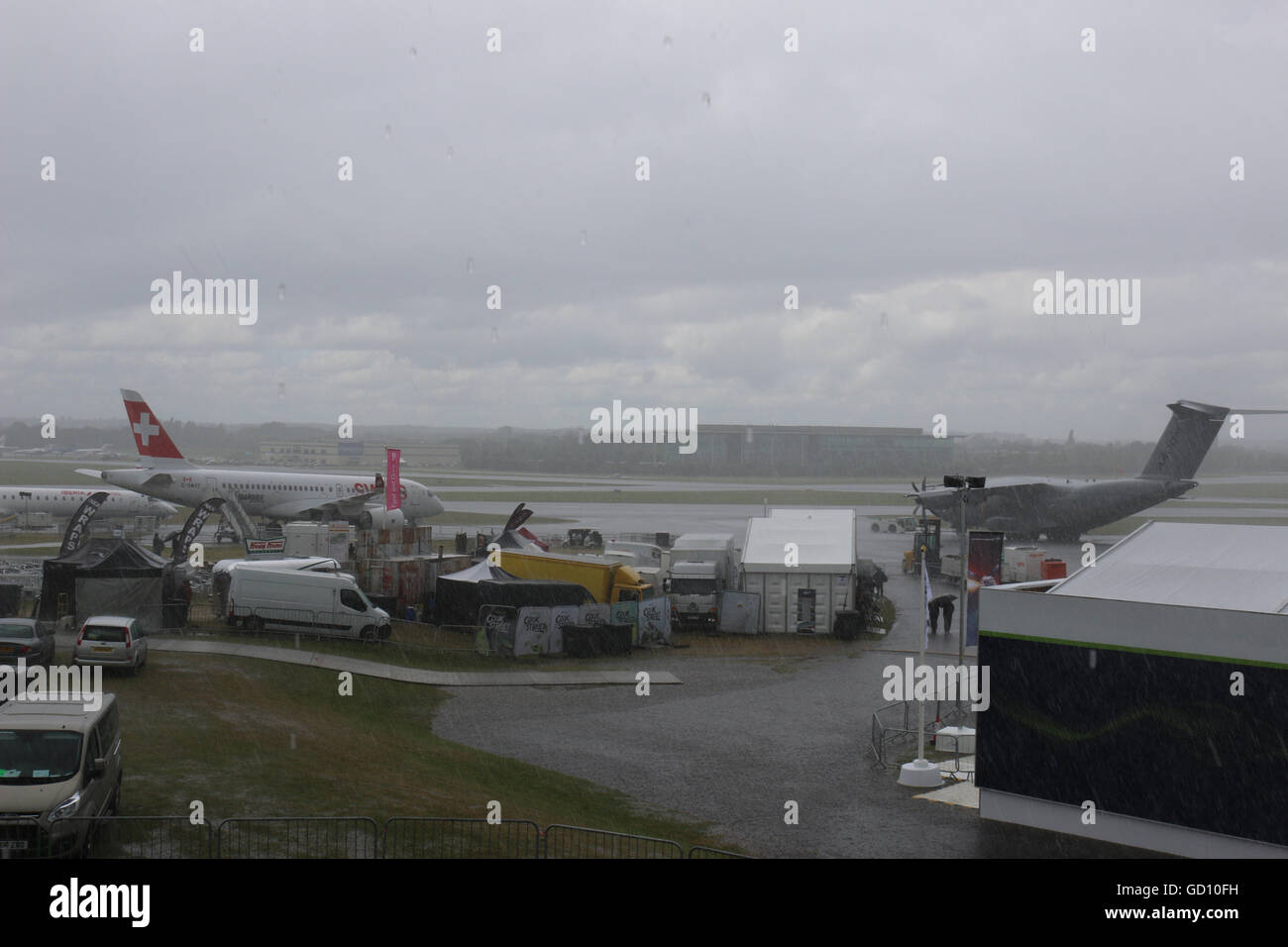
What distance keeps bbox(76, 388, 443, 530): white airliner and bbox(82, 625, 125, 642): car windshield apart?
35.8 metres

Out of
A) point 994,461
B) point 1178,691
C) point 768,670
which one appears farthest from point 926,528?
point 994,461

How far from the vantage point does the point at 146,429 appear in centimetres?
6475

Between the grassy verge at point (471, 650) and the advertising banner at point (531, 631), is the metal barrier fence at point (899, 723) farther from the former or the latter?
the advertising banner at point (531, 631)

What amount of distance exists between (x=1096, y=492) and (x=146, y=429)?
58.7m

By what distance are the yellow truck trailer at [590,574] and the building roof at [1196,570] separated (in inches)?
696

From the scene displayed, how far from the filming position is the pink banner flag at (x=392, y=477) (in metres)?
53.4

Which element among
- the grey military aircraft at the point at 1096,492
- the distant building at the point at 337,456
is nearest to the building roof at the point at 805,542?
the grey military aircraft at the point at 1096,492

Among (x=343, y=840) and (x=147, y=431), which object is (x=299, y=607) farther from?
(x=147, y=431)

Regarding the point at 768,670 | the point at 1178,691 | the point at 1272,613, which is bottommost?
the point at 768,670

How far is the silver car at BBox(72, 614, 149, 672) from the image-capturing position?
2395 cm

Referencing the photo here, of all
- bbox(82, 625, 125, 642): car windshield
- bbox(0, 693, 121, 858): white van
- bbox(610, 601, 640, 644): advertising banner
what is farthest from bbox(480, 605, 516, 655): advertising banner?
bbox(0, 693, 121, 858): white van

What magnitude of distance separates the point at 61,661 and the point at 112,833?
43.8 feet
